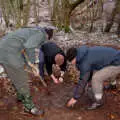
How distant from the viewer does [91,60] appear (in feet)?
12.3

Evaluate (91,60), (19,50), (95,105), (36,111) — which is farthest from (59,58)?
(95,105)

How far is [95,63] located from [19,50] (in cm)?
114

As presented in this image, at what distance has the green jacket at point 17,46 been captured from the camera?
3623 mm

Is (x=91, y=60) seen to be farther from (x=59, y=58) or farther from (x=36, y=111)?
(x=36, y=111)

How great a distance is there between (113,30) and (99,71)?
16.5 ft

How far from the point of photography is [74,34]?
8.54 m

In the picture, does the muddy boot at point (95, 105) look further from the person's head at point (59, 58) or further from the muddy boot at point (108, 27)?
the muddy boot at point (108, 27)

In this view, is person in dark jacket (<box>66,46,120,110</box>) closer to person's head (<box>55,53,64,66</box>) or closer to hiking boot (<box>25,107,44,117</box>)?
person's head (<box>55,53,64,66</box>)

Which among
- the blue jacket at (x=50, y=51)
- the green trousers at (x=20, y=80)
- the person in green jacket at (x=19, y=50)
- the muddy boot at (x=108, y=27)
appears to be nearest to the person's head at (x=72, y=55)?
the blue jacket at (x=50, y=51)

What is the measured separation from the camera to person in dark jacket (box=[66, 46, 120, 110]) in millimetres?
3674

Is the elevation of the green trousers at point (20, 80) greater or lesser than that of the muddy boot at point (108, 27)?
lesser

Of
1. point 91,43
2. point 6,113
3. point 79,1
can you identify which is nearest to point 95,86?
point 6,113

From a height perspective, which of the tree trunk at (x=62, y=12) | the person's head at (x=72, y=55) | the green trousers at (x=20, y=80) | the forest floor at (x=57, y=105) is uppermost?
the tree trunk at (x=62, y=12)

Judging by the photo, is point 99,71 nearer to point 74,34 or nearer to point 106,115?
point 106,115
